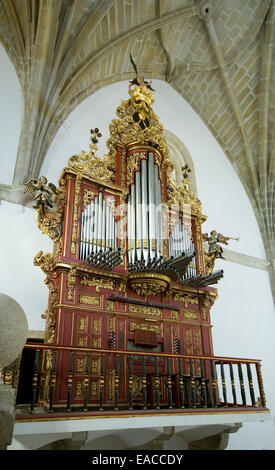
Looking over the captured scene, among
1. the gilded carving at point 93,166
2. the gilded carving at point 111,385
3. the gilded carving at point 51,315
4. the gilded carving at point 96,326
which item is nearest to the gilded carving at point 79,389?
the gilded carving at point 111,385

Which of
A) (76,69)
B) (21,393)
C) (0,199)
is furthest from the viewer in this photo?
(76,69)

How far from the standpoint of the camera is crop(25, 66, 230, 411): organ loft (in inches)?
250

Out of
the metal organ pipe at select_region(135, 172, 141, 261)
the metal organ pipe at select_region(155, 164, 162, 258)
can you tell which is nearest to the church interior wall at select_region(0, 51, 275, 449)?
the metal organ pipe at select_region(135, 172, 141, 261)

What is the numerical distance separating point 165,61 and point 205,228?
20.9ft

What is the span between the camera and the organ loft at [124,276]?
636 centimetres

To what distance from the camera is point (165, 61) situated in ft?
44.2

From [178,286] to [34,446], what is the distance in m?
4.25

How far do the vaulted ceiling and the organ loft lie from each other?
2081mm

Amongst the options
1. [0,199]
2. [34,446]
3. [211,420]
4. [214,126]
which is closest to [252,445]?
[211,420]

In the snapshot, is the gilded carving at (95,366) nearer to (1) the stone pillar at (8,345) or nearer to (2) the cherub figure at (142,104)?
(1) the stone pillar at (8,345)

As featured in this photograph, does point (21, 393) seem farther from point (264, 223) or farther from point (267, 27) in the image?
point (267, 27)

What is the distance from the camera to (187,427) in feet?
19.5

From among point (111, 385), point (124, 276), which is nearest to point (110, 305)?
point (124, 276)

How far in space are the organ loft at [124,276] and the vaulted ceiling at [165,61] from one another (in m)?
2.08
